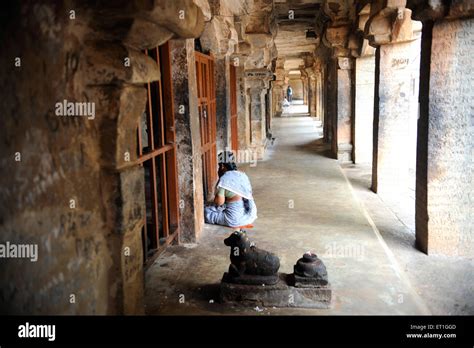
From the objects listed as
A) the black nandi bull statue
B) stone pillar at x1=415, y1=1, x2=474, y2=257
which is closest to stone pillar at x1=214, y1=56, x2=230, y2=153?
stone pillar at x1=415, y1=1, x2=474, y2=257

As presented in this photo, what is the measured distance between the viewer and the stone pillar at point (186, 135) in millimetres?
4430

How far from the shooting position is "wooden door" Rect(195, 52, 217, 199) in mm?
5659

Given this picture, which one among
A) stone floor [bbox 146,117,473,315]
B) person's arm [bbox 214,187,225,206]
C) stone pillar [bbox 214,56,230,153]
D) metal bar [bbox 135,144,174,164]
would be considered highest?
stone pillar [bbox 214,56,230,153]

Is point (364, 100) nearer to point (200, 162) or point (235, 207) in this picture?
point (235, 207)

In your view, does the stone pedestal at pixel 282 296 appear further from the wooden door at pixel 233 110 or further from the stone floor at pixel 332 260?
the wooden door at pixel 233 110

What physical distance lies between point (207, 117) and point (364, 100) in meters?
4.31

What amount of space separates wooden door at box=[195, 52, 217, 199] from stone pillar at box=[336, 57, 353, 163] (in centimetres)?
396

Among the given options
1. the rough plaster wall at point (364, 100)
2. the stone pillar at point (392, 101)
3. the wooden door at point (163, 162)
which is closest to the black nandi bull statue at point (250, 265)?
the wooden door at point (163, 162)

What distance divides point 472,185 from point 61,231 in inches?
146

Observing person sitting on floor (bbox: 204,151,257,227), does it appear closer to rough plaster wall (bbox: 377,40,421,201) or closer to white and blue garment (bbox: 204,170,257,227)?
white and blue garment (bbox: 204,170,257,227)

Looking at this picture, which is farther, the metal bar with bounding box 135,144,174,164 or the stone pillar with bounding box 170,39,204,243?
the stone pillar with bounding box 170,39,204,243

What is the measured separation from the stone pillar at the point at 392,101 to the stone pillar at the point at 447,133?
1927mm

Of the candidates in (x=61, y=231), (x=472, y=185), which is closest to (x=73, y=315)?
(x=61, y=231)

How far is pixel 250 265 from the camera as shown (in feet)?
11.0
